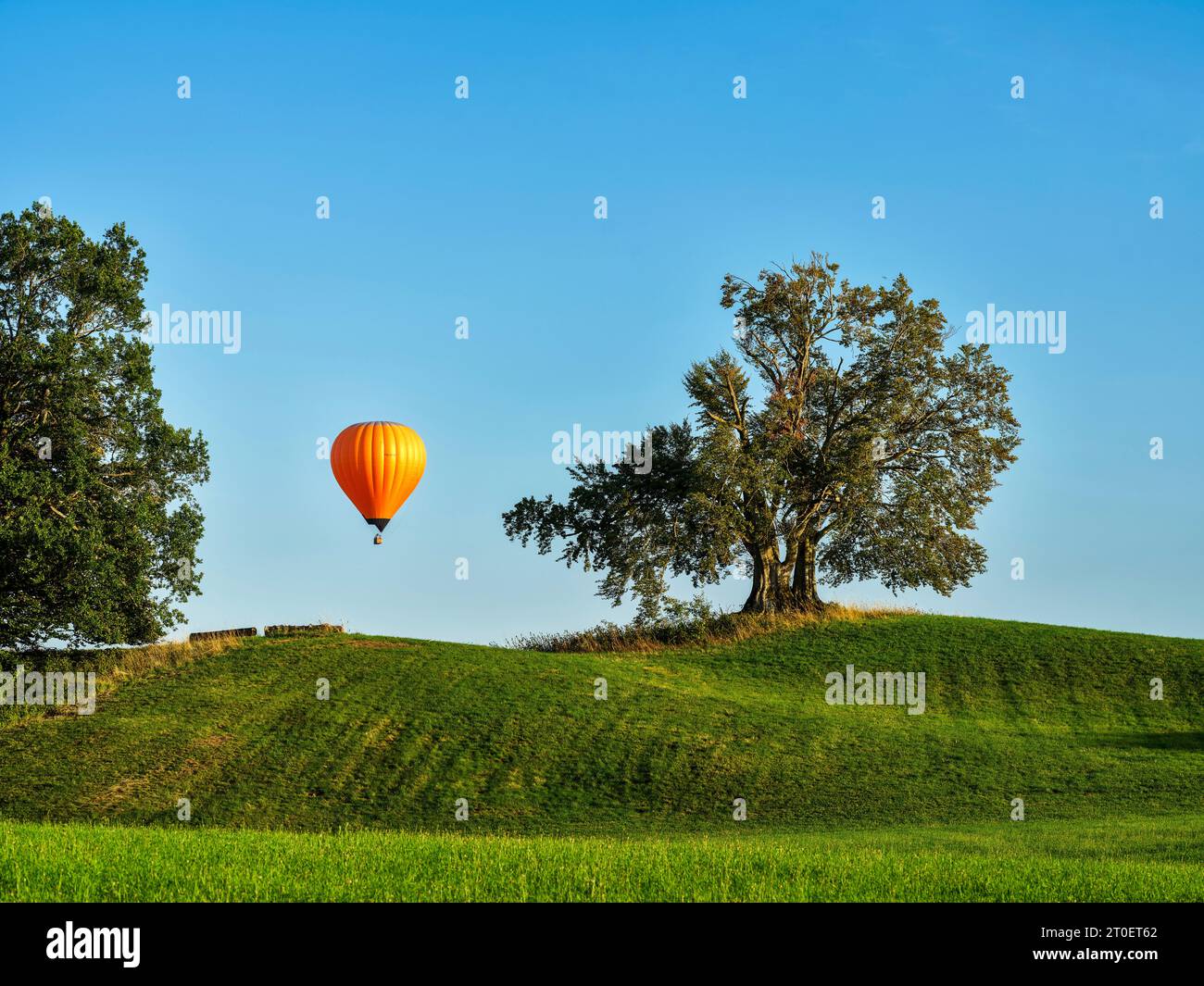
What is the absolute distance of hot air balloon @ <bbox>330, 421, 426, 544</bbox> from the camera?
122 ft

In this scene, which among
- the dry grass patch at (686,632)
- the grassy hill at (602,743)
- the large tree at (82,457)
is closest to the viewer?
the grassy hill at (602,743)

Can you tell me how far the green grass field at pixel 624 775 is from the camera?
44.6ft


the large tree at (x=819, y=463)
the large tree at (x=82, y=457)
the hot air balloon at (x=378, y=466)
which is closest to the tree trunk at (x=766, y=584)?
the large tree at (x=819, y=463)

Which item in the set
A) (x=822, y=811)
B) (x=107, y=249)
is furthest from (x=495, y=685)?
(x=107, y=249)

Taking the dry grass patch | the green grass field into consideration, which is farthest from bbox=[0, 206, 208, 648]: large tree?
the dry grass patch

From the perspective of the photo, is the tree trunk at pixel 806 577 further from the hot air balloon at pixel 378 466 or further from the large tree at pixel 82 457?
the large tree at pixel 82 457

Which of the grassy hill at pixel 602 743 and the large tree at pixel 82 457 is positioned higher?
the large tree at pixel 82 457

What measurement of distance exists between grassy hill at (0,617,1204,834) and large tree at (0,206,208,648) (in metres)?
3.15

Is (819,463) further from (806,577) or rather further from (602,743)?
(602,743)

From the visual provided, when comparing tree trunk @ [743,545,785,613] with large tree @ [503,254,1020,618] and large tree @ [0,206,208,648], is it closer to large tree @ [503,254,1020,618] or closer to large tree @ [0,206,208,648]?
large tree @ [503,254,1020,618]

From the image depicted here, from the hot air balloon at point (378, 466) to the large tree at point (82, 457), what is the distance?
16.8 ft

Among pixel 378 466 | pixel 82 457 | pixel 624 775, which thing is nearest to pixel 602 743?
pixel 624 775

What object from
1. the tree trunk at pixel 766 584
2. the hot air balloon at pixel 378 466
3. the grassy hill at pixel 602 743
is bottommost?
the grassy hill at pixel 602 743

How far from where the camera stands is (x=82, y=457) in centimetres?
3600
